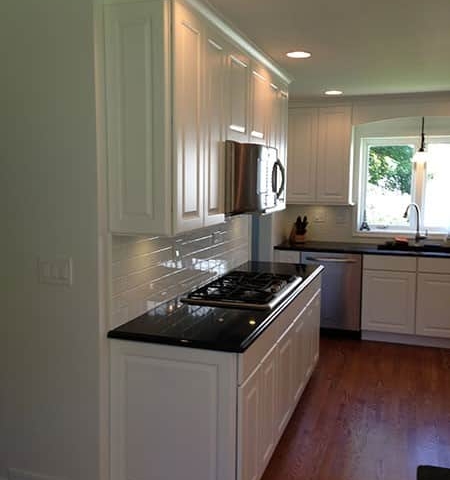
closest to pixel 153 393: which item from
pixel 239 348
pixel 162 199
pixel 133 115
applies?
pixel 239 348

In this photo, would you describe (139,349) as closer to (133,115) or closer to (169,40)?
(133,115)

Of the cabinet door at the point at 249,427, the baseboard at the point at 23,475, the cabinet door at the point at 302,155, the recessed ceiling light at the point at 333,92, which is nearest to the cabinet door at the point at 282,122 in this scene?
the recessed ceiling light at the point at 333,92

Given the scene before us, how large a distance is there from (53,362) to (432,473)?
172 cm

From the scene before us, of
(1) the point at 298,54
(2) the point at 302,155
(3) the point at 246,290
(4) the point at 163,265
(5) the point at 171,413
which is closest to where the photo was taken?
(5) the point at 171,413


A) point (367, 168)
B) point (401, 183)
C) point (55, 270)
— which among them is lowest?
point (55, 270)

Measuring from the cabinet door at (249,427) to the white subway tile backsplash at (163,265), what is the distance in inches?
26.1

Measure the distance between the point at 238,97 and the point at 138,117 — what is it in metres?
1.00

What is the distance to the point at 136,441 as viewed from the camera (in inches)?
96.4

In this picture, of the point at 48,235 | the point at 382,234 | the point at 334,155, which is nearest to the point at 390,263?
the point at 382,234

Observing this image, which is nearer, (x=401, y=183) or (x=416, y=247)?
(x=416, y=247)

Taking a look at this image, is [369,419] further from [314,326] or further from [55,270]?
[55,270]

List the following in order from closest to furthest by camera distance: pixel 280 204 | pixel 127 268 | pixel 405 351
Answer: pixel 127 268 < pixel 280 204 < pixel 405 351

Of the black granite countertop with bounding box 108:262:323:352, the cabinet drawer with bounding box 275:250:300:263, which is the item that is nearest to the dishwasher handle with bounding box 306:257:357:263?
the cabinet drawer with bounding box 275:250:300:263

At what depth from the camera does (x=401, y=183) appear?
565cm
